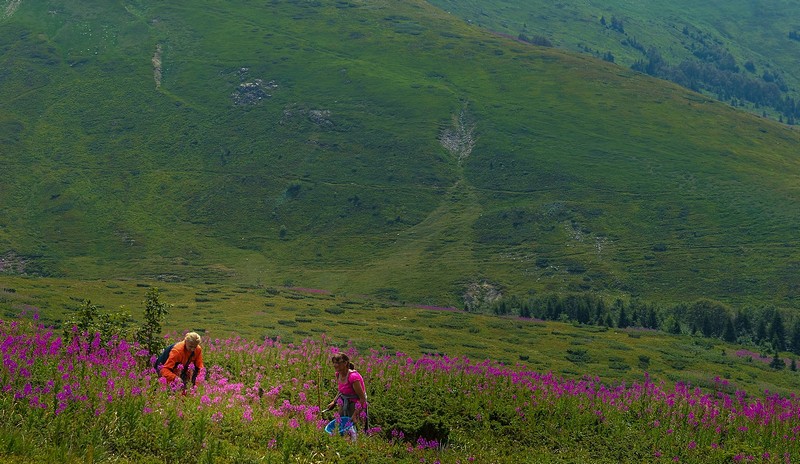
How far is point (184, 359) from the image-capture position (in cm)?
1903

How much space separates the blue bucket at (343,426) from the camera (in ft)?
58.6

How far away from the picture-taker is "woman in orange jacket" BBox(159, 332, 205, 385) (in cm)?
1877

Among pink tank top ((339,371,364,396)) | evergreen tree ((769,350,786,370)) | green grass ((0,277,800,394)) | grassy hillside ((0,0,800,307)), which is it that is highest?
grassy hillside ((0,0,800,307))

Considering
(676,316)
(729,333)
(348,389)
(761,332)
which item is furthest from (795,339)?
(348,389)

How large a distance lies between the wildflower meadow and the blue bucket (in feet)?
0.96

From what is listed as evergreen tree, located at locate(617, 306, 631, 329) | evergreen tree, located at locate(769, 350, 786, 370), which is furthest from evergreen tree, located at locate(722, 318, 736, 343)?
evergreen tree, located at locate(769, 350, 786, 370)

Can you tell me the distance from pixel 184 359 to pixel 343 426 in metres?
4.24

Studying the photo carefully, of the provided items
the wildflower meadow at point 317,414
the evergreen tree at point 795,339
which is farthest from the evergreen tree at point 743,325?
the wildflower meadow at point 317,414

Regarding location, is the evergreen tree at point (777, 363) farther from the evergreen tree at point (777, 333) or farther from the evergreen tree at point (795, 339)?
the evergreen tree at point (795, 339)

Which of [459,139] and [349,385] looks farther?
[459,139]

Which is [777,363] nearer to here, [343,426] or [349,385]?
[349,385]

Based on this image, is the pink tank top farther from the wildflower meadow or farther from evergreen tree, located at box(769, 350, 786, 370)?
evergreen tree, located at box(769, 350, 786, 370)

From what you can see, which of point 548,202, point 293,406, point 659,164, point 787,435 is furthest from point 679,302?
point 293,406

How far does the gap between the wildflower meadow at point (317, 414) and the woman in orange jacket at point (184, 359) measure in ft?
1.59
